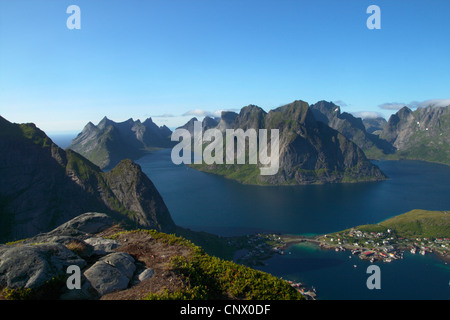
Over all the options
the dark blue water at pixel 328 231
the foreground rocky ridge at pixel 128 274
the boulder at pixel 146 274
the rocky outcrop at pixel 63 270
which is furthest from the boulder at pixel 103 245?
the dark blue water at pixel 328 231

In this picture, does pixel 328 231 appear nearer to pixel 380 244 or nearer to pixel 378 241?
pixel 378 241

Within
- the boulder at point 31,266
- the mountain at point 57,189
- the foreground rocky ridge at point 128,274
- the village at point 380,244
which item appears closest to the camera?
the boulder at point 31,266

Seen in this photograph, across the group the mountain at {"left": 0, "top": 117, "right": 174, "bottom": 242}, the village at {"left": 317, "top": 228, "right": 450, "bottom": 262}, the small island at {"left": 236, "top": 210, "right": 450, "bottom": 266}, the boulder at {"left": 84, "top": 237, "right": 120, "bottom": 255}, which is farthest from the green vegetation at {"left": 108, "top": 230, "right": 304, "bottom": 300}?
Answer: the village at {"left": 317, "top": 228, "right": 450, "bottom": 262}

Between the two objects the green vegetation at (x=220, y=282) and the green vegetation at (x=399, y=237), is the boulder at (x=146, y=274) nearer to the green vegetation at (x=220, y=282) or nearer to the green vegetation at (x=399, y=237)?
the green vegetation at (x=220, y=282)
